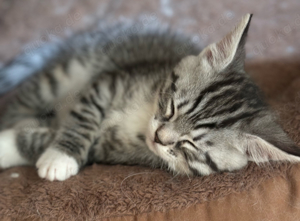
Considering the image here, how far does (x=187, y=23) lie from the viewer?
2053 mm

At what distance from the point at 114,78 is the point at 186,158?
62 cm

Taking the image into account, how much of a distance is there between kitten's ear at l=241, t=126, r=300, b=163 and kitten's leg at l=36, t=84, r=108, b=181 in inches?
27.1

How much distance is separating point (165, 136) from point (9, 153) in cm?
77

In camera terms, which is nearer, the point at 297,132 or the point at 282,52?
the point at 297,132

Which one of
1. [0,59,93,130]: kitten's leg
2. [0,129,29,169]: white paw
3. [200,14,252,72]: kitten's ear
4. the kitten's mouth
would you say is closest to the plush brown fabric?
the kitten's mouth

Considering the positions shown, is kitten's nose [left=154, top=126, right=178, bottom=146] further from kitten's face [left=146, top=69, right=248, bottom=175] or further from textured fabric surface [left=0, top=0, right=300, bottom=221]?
textured fabric surface [left=0, top=0, right=300, bottom=221]

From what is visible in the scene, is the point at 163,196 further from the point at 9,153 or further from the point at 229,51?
the point at 9,153

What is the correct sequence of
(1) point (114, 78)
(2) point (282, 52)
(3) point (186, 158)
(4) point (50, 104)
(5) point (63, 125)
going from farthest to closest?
(2) point (282, 52)
(4) point (50, 104)
(1) point (114, 78)
(5) point (63, 125)
(3) point (186, 158)

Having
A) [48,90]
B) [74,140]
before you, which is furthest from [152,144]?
[48,90]

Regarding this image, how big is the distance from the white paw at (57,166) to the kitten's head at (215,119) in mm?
340

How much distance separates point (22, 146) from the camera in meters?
1.43

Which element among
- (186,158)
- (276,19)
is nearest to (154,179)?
(186,158)

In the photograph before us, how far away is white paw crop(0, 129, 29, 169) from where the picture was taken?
1392mm

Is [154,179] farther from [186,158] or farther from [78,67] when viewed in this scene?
[78,67]
